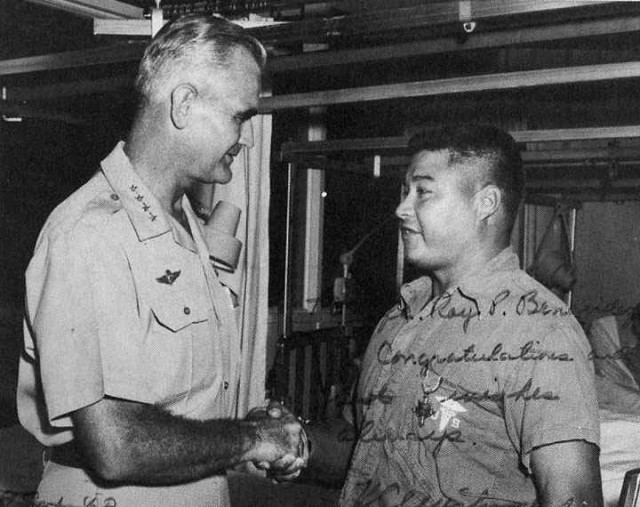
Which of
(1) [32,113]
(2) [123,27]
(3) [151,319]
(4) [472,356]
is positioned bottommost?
(4) [472,356]

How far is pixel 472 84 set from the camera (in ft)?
8.39

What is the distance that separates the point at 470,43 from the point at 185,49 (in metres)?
1.00

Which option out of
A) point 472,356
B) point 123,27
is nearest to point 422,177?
point 472,356

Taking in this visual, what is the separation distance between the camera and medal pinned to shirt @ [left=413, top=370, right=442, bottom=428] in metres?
1.94

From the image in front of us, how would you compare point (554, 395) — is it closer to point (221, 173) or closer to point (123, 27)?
point (221, 173)

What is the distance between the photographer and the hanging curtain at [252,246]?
3.22m

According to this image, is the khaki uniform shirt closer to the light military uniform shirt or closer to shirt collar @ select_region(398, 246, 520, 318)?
shirt collar @ select_region(398, 246, 520, 318)

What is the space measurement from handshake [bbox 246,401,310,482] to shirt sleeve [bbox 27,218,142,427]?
0.41 metres

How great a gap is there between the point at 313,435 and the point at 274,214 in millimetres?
3615

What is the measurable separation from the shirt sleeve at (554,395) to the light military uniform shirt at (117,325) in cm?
78

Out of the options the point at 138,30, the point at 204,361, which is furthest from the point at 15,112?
the point at 204,361

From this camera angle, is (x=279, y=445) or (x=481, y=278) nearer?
(x=279, y=445)
